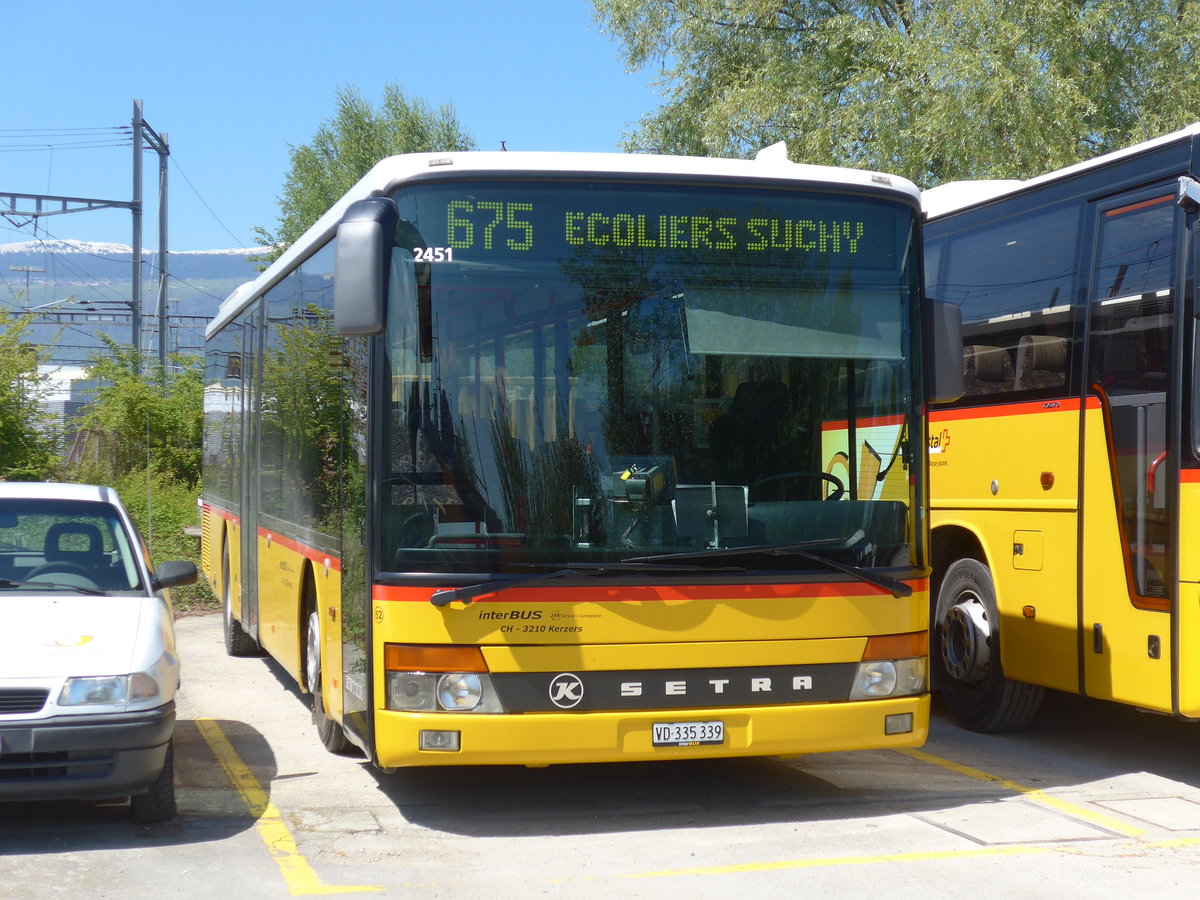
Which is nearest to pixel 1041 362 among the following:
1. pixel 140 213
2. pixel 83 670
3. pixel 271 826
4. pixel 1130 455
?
pixel 1130 455

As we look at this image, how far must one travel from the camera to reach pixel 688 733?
6.54 meters

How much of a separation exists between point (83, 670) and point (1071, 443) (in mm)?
5601

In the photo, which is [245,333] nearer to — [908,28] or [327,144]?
[908,28]

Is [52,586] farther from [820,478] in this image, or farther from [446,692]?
[820,478]

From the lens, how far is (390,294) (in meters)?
6.42

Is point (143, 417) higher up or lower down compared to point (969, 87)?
lower down

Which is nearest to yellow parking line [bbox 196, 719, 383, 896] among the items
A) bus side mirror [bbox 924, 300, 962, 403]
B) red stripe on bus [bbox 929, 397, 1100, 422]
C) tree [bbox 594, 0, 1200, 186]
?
bus side mirror [bbox 924, 300, 962, 403]

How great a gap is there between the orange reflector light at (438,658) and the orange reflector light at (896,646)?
1891mm

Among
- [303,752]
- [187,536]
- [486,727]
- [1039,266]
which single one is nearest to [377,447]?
[486,727]

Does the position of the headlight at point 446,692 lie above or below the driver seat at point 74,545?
below

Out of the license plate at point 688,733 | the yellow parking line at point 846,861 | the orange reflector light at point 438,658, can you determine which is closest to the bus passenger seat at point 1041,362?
the yellow parking line at point 846,861

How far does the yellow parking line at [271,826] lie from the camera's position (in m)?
5.79

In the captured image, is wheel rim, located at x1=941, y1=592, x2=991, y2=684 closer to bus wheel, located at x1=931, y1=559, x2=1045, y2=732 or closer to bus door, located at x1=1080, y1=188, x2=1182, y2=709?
bus wheel, located at x1=931, y1=559, x2=1045, y2=732

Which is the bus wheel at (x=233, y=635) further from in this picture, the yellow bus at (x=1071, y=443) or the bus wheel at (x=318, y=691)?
the yellow bus at (x=1071, y=443)
